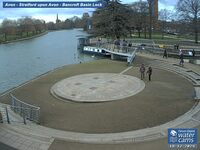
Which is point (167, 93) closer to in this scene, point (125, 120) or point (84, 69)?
point (125, 120)

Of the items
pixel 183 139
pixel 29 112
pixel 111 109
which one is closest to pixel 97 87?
pixel 111 109

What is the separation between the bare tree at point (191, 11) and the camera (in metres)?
56.0

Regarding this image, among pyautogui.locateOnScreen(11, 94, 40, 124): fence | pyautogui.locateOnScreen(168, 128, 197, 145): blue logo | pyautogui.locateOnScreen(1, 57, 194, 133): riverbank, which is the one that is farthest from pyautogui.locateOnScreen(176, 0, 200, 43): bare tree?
pyautogui.locateOnScreen(168, 128, 197, 145): blue logo

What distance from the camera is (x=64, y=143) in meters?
13.2

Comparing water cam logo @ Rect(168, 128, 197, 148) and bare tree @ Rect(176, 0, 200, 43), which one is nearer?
water cam logo @ Rect(168, 128, 197, 148)

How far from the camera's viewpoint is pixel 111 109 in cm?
1870

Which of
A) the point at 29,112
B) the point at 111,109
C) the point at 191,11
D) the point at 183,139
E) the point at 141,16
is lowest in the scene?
the point at 111,109

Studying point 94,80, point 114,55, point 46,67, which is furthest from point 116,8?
point 94,80

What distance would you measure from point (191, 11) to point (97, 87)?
39.3 m

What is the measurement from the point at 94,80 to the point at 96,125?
12054mm

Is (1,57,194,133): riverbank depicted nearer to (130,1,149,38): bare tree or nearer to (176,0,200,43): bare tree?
(176,0,200,43): bare tree

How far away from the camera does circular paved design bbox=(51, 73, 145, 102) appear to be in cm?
2186

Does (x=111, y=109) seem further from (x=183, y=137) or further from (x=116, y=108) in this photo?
(x=183, y=137)

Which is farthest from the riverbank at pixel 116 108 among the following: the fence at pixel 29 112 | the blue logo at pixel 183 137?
the blue logo at pixel 183 137
